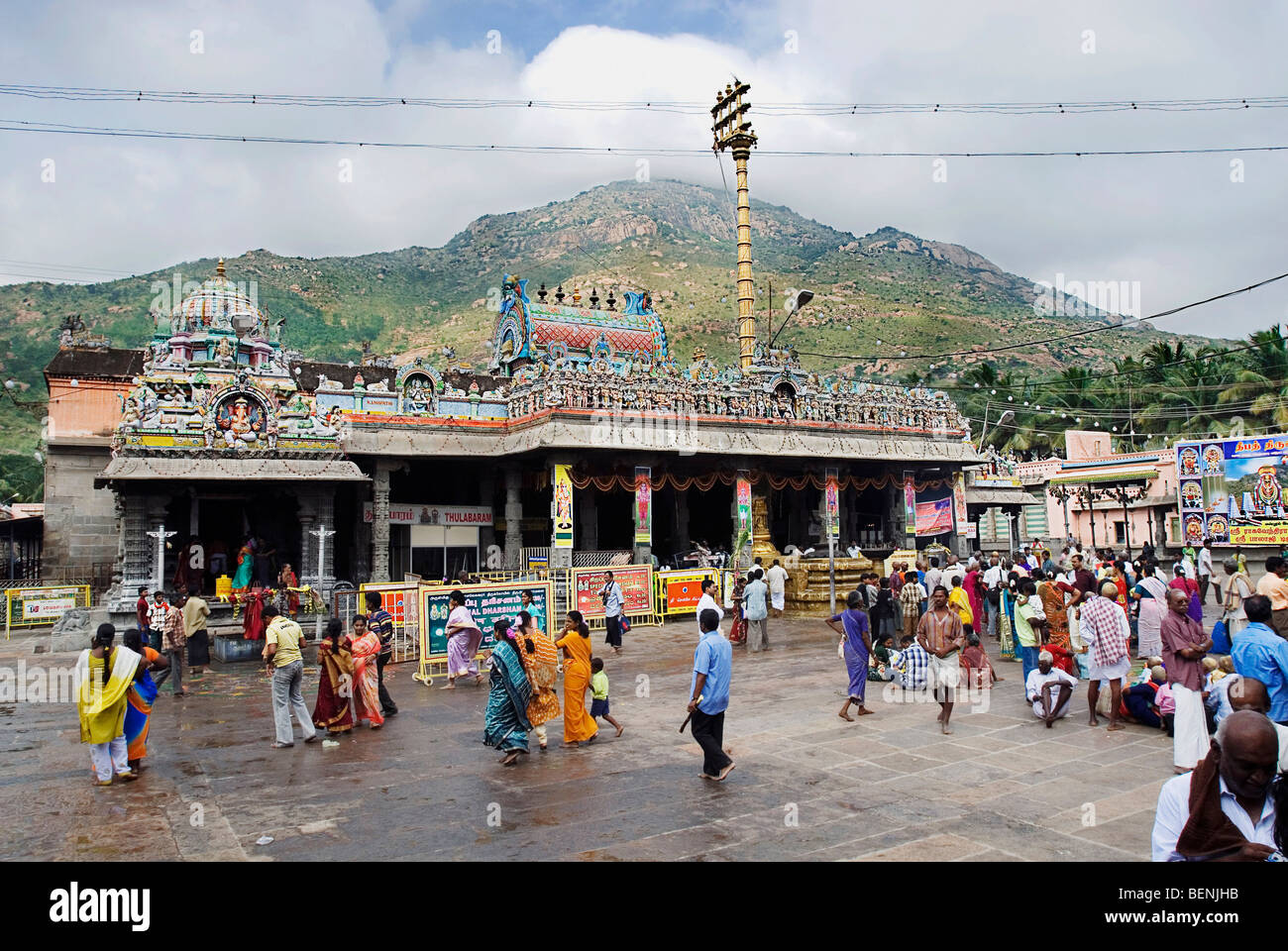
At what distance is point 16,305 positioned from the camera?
7031 cm

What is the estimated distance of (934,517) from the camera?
99.5 feet

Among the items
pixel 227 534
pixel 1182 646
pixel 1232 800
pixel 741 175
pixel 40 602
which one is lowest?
pixel 40 602

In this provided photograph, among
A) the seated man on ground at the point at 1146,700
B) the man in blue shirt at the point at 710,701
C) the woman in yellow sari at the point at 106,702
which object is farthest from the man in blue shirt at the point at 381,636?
the seated man on ground at the point at 1146,700

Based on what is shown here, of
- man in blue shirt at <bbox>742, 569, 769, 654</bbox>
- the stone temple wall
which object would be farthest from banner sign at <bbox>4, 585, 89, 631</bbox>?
man in blue shirt at <bbox>742, 569, 769, 654</bbox>

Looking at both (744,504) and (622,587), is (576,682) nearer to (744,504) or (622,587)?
(622,587)

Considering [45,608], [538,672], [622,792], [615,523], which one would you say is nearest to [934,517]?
[615,523]

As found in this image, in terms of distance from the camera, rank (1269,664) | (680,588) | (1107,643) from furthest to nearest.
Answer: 1. (680,588)
2. (1107,643)
3. (1269,664)

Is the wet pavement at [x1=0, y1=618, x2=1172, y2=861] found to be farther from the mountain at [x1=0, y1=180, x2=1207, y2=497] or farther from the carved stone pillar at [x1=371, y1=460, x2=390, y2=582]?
the mountain at [x1=0, y1=180, x2=1207, y2=497]

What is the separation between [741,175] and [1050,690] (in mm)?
29311

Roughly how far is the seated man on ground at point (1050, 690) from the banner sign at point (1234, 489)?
78.5 feet

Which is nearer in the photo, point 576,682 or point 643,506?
point 576,682
